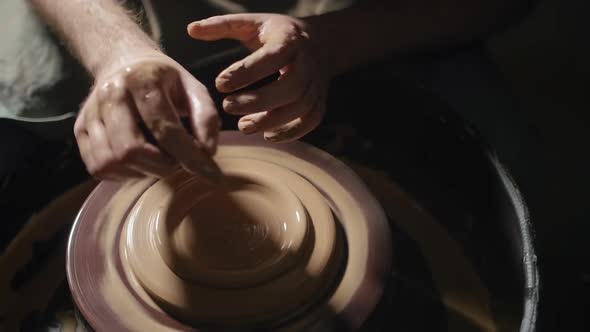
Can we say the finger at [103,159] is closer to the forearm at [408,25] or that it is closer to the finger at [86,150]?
the finger at [86,150]

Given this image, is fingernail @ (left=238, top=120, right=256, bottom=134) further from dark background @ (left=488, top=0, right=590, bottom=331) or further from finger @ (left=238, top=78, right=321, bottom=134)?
dark background @ (left=488, top=0, right=590, bottom=331)

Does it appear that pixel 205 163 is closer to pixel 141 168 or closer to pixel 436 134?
pixel 141 168

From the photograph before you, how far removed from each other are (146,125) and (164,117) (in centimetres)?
4

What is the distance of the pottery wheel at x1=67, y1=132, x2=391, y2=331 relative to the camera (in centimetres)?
92

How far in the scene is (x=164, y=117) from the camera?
2.79ft

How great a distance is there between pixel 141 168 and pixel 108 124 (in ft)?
0.28

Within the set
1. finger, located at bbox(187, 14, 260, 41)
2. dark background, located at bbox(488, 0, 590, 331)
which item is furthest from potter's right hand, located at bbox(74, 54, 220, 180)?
dark background, located at bbox(488, 0, 590, 331)

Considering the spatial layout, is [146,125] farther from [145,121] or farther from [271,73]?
[271,73]

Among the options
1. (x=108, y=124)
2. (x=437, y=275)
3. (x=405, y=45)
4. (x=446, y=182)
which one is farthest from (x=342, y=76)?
(x=108, y=124)

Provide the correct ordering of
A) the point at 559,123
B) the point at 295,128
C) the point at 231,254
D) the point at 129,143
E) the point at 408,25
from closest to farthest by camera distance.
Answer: the point at 129,143
the point at 231,254
the point at 295,128
the point at 408,25
the point at 559,123

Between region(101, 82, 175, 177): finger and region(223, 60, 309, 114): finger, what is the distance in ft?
0.54

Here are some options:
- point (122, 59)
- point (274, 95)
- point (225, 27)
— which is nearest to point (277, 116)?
point (274, 95)

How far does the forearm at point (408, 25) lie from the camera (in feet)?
4.22

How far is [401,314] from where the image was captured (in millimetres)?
1061
